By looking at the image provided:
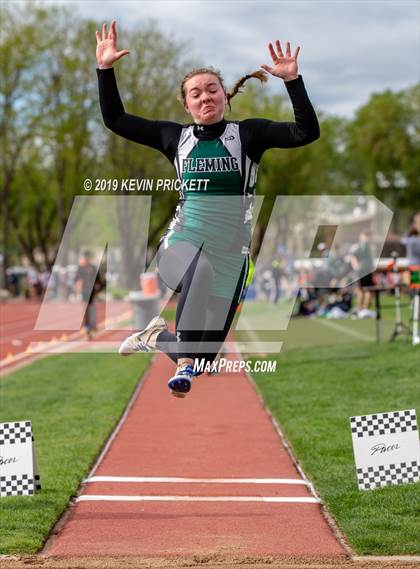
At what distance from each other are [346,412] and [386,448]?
4.70 metres

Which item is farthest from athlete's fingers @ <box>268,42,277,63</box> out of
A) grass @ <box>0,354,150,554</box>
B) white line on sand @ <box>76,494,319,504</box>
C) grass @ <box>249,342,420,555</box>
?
white line on sand @ <box>76,494,319,504</box>

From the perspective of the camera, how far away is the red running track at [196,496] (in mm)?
7863

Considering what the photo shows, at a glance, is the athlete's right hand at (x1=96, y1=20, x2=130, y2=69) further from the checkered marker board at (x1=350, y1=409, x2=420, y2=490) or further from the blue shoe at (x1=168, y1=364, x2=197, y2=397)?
the checkered marker board at (x1=350, y1=409, x2=420, y2=490)

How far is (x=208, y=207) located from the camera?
16.4 feet

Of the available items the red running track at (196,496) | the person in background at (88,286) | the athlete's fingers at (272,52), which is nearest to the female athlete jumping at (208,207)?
the athlete's fingers at (272,52)

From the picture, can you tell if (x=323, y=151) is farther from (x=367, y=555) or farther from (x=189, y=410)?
(x=367, y=555)

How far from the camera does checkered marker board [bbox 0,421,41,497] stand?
29.4ft

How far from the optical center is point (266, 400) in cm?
1562

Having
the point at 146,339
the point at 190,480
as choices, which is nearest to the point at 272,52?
the point at 146,339

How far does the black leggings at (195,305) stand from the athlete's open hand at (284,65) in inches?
37.1

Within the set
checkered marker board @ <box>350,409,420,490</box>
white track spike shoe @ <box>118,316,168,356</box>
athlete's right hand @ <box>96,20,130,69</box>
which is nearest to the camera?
athlete's right hand @ <box>96,20,130,69</box>

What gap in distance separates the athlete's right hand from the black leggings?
3.30 feet

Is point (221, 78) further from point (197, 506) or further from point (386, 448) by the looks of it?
point (197, 506)

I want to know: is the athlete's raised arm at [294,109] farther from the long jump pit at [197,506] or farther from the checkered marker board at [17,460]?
the checkered marker board at [17,460]
